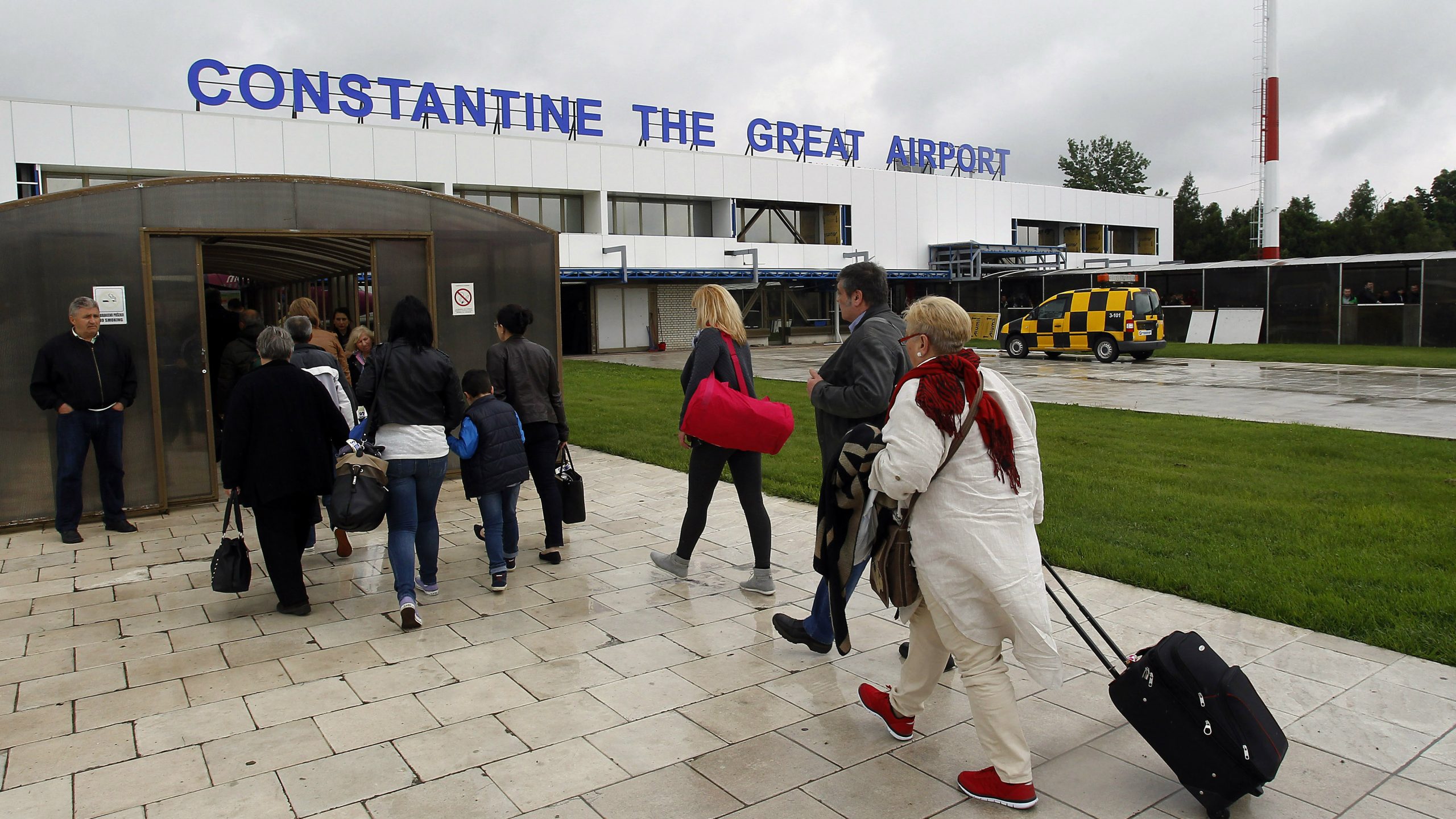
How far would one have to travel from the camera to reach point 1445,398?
1489 centimetres

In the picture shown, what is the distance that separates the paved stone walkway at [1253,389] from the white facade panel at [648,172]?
1055 cm

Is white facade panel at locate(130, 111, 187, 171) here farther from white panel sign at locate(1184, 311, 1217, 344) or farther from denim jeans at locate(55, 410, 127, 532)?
white panel sign at locate(1184, 311, 1217, 344)

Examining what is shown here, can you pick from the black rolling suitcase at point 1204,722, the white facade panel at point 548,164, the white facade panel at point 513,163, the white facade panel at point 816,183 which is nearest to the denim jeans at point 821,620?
the black rolling suitcase at point 1204,722

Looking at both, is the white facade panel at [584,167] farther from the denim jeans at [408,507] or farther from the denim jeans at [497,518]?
the denim jeans at [408,507]

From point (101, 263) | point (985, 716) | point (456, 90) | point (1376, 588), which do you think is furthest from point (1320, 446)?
point (456, 90)

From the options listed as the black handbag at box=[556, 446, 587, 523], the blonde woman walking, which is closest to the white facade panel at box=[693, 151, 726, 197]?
the black handbag at box=[556, 446, 587, 523]

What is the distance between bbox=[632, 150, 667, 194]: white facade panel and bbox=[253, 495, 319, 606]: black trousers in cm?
3029

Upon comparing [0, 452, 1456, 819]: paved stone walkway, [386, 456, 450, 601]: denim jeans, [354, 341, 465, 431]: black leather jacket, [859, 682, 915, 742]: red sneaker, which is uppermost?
[354, 341, 465, 431]: black leather jacket

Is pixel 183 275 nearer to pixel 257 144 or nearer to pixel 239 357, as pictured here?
pixel 239 357

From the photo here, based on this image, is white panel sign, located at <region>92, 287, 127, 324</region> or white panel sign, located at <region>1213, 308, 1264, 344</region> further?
white panel sign, located at <region>1213, 308, 1264, 344</region>

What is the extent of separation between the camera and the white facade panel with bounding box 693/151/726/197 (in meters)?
35.9

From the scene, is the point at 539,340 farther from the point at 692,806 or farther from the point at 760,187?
the point at 760,187

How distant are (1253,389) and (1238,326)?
611 inches

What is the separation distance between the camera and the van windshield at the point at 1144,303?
79.9 ft
